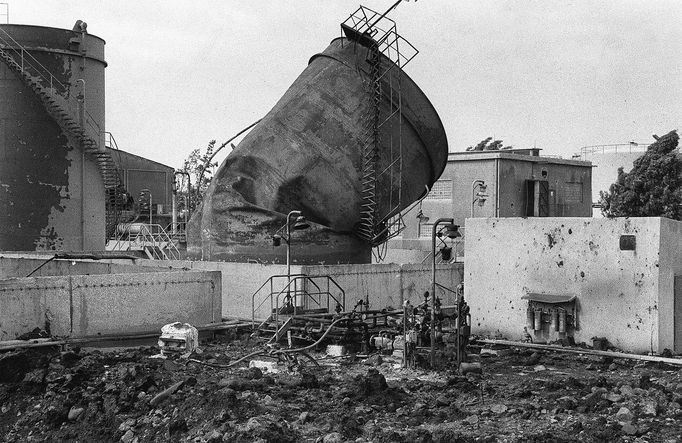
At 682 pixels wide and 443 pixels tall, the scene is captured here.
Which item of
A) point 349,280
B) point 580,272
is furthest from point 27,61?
point 580,272

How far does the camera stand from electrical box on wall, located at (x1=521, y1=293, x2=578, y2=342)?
17.4 meters

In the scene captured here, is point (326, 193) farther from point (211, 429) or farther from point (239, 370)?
point (211, 429)

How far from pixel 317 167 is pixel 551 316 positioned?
689 cm

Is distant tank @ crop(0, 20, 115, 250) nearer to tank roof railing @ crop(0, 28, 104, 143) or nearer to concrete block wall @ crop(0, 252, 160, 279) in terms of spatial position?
tank roof railing @ crop(0, 28, 104, 143)

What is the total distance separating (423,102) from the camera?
22.7 meters

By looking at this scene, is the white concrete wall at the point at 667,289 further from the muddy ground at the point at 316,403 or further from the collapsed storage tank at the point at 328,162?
the collapsed storage tank at the point at 328,162

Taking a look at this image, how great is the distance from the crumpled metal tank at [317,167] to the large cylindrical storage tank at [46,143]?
30.6 feet

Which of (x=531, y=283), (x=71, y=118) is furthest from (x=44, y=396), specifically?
(x=71, y=118)

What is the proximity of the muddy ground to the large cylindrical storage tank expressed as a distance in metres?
16.3

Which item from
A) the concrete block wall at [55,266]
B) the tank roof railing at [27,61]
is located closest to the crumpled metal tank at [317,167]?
the concrete block wall at [55,266]

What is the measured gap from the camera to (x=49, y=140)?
97.6 ft

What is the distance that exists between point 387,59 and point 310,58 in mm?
Result: 2530

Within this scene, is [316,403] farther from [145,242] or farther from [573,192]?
[573,192]

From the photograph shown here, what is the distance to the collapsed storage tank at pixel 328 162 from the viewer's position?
2156cm
